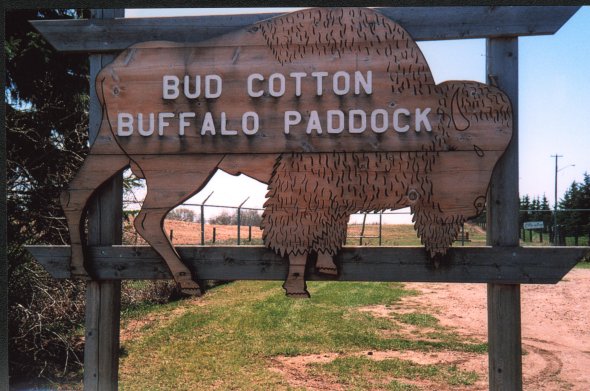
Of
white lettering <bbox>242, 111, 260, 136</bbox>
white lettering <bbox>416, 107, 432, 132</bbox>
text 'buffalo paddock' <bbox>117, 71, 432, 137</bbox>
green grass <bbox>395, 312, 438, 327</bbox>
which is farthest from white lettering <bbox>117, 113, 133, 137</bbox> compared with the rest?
green grass <bbox>395, 312, 438, 327</bbox>

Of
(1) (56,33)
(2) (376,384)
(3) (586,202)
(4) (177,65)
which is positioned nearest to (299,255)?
(4) (177,65)

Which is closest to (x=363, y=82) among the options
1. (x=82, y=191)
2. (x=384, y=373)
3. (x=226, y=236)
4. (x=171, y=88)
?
(x=171, y=88)

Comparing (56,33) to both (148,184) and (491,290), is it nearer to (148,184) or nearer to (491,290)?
(148,184)

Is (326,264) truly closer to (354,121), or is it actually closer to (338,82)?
(354,121)

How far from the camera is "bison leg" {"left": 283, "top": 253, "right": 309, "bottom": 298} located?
2676 millimetres

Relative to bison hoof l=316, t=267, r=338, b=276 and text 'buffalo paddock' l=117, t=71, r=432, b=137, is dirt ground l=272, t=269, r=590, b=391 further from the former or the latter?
text 'buffalo paddock' l=117, t=71, r=432, b=137

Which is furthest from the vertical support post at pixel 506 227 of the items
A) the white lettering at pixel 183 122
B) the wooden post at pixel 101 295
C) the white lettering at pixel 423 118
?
the wooden post at pixel 101 295

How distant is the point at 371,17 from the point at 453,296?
1026 centimetres

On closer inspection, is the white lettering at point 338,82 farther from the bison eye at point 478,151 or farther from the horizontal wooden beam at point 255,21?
the bison eye at point 478,151

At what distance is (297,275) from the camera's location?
8.80 feet

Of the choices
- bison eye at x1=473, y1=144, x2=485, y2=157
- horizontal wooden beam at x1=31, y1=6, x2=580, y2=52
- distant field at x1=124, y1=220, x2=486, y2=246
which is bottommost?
distant field at x1=124, y1=220, x2=486, y2=246

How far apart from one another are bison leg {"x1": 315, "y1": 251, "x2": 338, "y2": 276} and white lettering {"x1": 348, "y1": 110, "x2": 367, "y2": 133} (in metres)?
0.78

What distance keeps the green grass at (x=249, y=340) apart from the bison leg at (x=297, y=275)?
266 centimetres

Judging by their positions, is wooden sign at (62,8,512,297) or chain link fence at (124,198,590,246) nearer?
wooden sign at (62,8,512,297)
